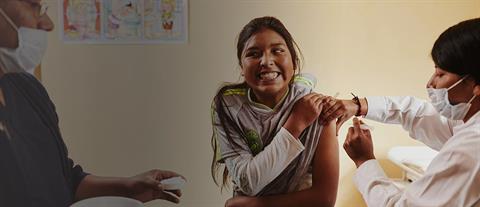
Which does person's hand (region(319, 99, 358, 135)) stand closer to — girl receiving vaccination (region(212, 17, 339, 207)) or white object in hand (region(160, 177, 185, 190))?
girl receiving vaccination (region(212, 17, 339, 207))

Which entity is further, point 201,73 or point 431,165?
point 201,73

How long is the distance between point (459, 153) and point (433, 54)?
0.31 metres

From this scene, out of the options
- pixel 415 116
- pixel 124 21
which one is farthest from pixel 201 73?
pixel 415 116

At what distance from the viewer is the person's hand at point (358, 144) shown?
4.61ft

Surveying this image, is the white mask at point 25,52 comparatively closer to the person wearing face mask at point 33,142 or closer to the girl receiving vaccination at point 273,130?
the person wearing face mask at point 33,142

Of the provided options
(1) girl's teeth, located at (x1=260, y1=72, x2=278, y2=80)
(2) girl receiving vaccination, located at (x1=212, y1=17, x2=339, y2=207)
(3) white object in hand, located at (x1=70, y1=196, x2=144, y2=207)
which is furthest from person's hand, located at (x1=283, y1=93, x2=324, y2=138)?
(3) white object in hand, located at (x1=70, y1=196, x2=144, y2=207)

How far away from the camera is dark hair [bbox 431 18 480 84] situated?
1.16m

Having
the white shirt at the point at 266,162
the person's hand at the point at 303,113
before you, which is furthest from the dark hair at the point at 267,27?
the white shirt at the point at 266,162

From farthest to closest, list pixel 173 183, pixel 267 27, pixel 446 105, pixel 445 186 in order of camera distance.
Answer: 1. pixel 173 183
2. pixel 267 27
3. pixel 446 105
4. pixel 445 186

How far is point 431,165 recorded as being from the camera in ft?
3.94

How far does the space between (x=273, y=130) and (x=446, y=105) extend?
0.54 metres

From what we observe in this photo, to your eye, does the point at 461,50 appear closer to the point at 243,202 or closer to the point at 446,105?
the point at 446,105

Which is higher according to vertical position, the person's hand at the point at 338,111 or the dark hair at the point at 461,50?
the dark hair at the point at 461,50

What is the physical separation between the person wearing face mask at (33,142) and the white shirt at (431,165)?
0.69 meters
